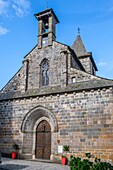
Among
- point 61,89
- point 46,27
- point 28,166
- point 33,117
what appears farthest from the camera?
point 46,27

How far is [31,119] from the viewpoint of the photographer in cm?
1361

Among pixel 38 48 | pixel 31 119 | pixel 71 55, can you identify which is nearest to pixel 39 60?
pixel 38 48

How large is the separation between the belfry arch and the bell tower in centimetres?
555

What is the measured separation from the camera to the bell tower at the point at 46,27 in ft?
50.8

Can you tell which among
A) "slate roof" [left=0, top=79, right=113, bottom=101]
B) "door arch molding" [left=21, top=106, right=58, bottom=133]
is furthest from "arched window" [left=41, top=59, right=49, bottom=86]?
"door arch molding" [left=21, top=106, right=58, bottom=133]

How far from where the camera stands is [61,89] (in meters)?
12.9

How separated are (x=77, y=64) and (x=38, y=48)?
11.7 feet

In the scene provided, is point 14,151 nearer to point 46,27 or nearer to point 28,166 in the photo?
point 28,166

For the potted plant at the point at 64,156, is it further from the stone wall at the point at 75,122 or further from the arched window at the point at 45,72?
the arched window at the point at 45,72

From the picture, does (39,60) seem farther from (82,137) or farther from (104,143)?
(104,143)

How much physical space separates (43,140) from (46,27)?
9.68m

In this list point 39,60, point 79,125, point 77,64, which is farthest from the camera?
point 77,64

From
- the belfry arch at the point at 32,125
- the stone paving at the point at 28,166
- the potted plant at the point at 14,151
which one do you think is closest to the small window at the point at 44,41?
the belfry arch at the point at 32,125

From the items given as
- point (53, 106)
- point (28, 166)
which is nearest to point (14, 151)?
point (28, 166)
